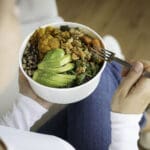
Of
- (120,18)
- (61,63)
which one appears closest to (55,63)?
(61,63)

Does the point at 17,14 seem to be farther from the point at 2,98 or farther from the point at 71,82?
the point at 2,98

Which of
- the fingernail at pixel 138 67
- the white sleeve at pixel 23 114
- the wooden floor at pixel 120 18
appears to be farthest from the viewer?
the wooden floor at pixel 120 18

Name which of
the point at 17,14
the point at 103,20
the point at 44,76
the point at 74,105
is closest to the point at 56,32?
the point at 44,76

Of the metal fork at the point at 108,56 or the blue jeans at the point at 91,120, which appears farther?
the blue jeans at the point at 91,120

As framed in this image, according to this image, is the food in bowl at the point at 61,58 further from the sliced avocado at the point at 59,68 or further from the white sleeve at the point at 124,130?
the white sleeve at the point at 124,130

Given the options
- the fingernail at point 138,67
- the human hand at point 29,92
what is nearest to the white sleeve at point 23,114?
the human hand at point 29,92

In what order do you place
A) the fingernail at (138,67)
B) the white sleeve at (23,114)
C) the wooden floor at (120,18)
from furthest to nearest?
the wooden floor at (120,18)
the white sleeve at (23,114)
the fingernail at (138,67)

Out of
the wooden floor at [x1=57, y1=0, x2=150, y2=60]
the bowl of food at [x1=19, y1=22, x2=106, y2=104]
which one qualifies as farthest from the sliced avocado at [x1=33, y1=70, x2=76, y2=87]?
the wooden floor at [x1=57, y1=0, x2=150, y2=60]
